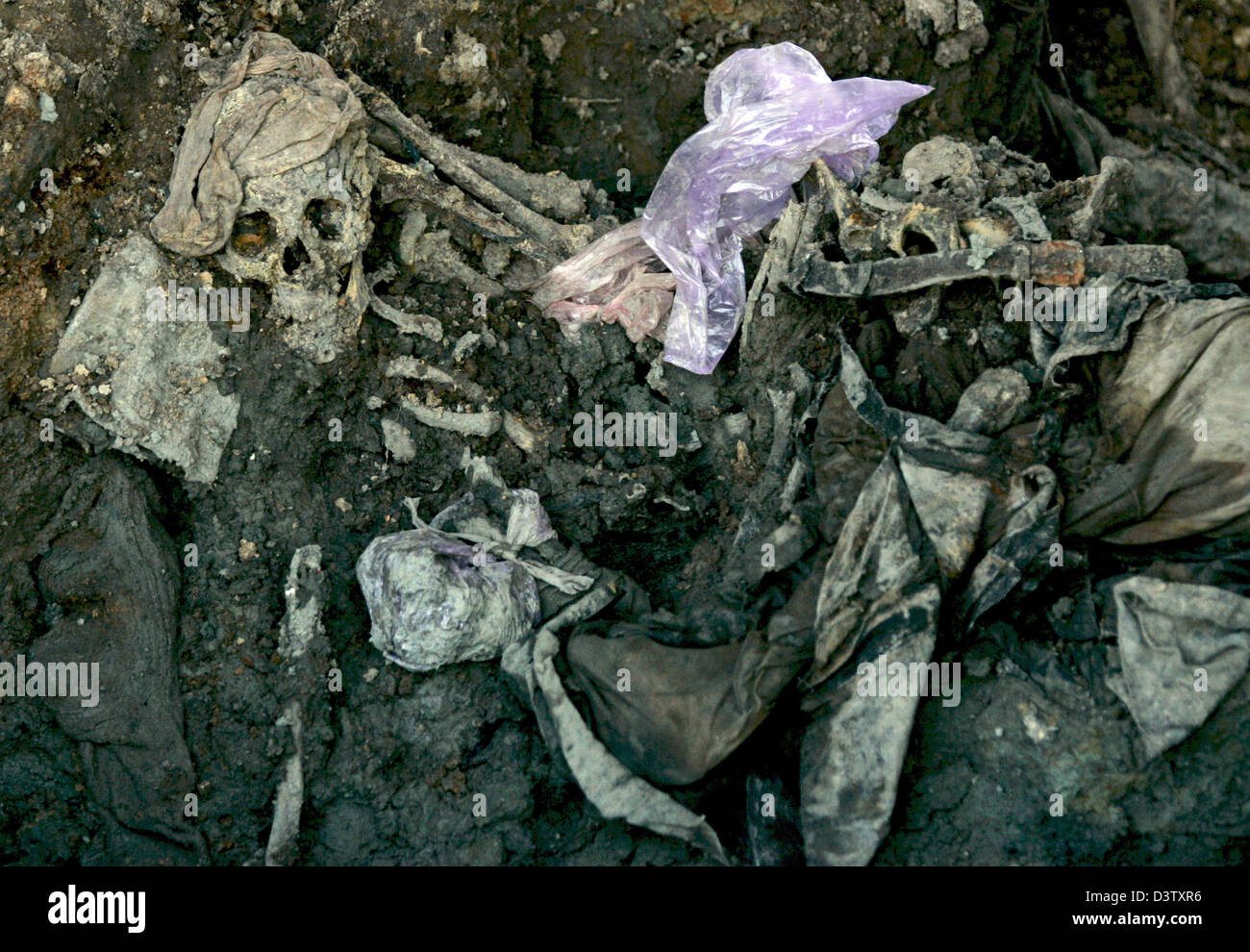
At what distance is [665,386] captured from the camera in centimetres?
331

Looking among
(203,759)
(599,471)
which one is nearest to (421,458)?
(599,471)

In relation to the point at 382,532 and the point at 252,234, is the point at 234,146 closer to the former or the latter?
the point at 252,234

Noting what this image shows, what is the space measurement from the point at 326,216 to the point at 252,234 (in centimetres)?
21

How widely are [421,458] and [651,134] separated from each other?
1.64 metres

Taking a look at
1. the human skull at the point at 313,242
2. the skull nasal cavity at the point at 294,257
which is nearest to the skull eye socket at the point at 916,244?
the human skull at the point at 313,242

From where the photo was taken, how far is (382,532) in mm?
2998

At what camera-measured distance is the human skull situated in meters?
2.81

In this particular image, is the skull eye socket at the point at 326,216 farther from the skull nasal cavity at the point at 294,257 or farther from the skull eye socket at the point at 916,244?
the skull eye socket at the point at 916,244

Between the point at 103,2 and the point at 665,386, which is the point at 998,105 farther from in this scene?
the point at 103,2

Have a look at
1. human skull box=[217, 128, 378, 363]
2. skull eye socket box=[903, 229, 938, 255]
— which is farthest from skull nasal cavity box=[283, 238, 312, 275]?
skull eye socket box=[903, 229, 938, 255]

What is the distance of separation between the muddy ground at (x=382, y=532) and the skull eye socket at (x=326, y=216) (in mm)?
282

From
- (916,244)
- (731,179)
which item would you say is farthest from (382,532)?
(916,244)

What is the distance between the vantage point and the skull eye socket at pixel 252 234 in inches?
112

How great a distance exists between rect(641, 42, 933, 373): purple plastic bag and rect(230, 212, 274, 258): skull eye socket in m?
1.14
